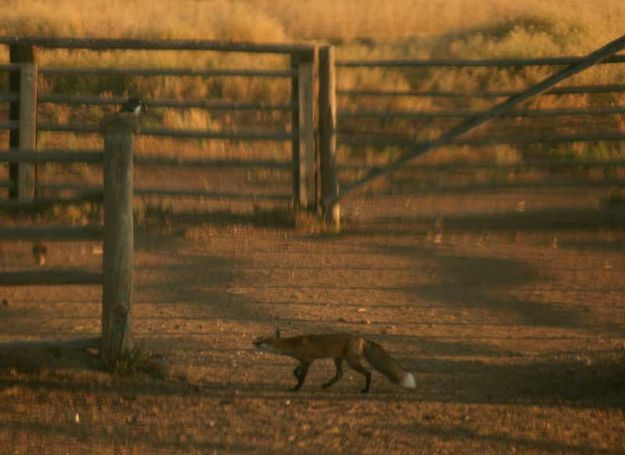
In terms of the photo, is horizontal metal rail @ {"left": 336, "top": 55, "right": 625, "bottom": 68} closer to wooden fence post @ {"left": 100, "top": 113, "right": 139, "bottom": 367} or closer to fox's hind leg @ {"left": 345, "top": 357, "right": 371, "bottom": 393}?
wooden fence post @ {"left": 100, "top": 113, "right": 139, "bottom": 367}

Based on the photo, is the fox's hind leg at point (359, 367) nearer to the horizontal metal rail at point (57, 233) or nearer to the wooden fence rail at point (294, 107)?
the horizontal metal rail at point (57, 233)

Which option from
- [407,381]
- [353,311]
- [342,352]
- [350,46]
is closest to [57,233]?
[342,352]

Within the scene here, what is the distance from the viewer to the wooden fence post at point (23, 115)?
486 inches

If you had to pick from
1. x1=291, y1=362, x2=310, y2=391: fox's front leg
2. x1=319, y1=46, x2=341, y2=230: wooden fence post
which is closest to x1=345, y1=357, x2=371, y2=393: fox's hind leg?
x1=291, y1=362, x2=310, y2=391: fox's front leg

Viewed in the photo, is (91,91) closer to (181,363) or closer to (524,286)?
(524,286)

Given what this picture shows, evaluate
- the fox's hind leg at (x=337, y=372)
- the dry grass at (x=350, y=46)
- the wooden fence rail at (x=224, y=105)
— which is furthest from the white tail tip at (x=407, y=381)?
the dry grass at (x=350, y=46)

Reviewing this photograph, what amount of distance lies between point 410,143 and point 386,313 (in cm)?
410

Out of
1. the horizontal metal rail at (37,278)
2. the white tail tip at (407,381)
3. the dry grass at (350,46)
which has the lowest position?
the white tail tip at (407,381)

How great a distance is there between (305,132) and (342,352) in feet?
17.0

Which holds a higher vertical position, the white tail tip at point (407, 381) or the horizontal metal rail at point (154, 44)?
the horizontal metal rail at point (154, 44)

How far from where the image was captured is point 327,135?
12.4 metres

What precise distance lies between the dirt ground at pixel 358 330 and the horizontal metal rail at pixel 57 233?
621 millimetres

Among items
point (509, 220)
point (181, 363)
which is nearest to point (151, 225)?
point (509, 220)

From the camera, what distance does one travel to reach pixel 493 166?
1273cm
